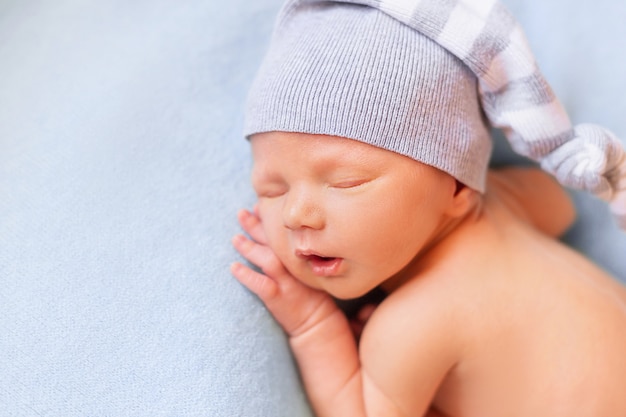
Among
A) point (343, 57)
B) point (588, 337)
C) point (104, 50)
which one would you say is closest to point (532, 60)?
point (343, 57)

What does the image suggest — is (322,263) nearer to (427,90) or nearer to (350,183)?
(350,183)

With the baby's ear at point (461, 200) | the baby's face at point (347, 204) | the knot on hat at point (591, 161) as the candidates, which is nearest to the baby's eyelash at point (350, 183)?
the baby's face at point (347, 204)

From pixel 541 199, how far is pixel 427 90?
1.33 ft

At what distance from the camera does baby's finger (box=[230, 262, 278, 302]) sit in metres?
0.83

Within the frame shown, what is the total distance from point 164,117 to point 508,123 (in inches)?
19.0

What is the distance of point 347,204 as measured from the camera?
0.78 meters

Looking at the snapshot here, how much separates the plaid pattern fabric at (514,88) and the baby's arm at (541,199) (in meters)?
0.19

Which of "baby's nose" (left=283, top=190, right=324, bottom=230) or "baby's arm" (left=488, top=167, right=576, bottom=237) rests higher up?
"baby's arm" (left=488, top=167, right=576, bottom=237)

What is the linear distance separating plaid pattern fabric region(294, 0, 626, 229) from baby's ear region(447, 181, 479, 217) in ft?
0.33

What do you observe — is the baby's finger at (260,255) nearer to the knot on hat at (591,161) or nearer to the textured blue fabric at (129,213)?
the textured blue fabric at (129,213)

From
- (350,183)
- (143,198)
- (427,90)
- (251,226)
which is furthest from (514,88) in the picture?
(143,198)

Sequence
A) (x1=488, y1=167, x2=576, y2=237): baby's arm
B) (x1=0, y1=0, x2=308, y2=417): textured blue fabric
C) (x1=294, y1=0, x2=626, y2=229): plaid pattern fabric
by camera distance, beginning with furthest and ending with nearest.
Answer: (x1=488, y1=167, x2=576, y2=237): baby's arm
(x1=294, y1=0, x2=626, y2=229): plaid pattern fabric
(x1=0, y1=0, x2=308, y2=417): textured blue fabric

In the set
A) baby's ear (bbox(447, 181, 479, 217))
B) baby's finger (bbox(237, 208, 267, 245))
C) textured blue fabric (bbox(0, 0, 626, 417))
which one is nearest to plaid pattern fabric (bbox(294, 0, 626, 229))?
baby's ear (bbox(447, 181, 479, 217))

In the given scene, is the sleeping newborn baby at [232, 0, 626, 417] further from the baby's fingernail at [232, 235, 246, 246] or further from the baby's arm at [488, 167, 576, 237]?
the baby's arm at [488, 167, 576, 237]
